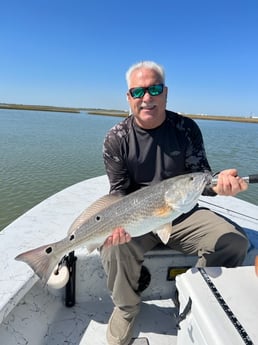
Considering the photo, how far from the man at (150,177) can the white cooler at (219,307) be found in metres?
0.50

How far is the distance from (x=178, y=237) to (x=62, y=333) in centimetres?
118

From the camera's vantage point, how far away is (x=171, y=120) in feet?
8.84

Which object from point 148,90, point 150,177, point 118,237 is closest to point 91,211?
point 118,237

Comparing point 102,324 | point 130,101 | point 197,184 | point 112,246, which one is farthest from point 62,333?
point 130,101

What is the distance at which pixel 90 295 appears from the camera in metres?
2.73

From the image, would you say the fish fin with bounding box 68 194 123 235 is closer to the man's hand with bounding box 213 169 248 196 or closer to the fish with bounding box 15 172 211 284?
the fish with bounding box 15 172 211 284

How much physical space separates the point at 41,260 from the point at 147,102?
1.43 m

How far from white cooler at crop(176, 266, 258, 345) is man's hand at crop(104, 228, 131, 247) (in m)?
0.48

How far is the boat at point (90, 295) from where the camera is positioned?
5.23 ft

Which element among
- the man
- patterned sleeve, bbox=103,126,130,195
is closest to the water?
patterned sleeve, bbox=103,126,130,195

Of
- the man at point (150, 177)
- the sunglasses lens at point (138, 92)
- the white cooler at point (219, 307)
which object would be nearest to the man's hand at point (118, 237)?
the man at point (150, 177)

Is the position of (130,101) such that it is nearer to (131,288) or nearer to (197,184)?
(197,184)

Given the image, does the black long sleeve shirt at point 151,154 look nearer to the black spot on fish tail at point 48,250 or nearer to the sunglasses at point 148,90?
the sunglasses at point 148,90

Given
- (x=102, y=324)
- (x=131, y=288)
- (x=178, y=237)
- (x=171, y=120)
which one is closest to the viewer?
(x=131, y=288)
